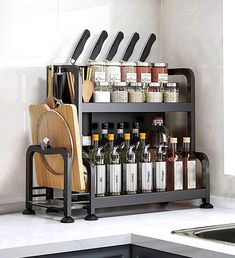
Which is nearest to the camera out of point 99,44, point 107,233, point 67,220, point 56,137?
point 107,233

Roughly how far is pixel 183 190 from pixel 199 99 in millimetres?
436

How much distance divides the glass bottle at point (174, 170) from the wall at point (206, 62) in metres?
0.18

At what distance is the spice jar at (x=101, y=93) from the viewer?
275 centimetres

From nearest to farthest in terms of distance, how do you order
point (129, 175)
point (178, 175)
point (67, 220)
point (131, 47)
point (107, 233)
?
point (107, 233) → point (67, 220) → point (129, 175) → point (178, 175) → point (131, 47)

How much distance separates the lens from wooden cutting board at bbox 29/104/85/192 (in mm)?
2555

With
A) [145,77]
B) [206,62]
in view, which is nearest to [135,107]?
[145,77]

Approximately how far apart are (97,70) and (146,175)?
48cm

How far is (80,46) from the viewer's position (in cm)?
290

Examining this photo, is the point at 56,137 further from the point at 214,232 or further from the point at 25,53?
the point at 214,232

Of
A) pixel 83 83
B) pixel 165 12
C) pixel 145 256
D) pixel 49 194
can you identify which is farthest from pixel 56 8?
pixel 145 256

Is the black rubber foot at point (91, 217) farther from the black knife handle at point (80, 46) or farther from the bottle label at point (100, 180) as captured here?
the black knife handle at point (80, 46)

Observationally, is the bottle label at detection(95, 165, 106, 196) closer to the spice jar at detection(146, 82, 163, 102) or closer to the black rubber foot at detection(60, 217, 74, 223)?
the black rubber foot at detection(60, 217, 74, 223)

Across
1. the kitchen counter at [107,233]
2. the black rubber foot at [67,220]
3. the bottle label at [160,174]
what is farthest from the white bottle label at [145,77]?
the black rubber foot at [67,220]

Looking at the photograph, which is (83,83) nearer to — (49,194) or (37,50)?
(37,50)
